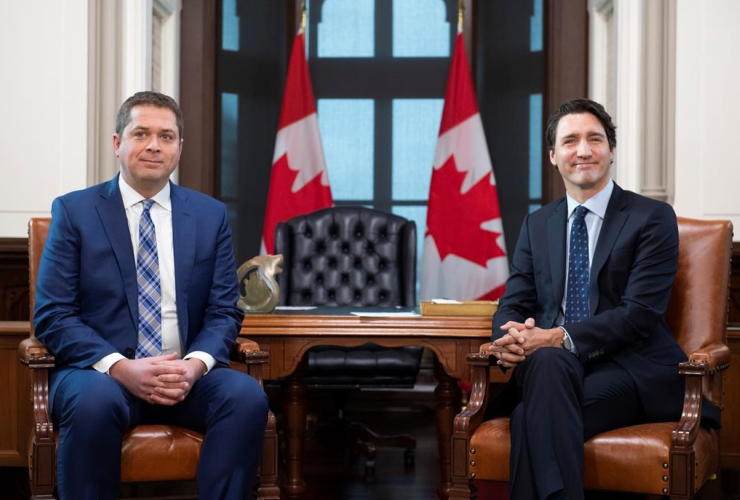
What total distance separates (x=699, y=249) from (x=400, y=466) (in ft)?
6.09

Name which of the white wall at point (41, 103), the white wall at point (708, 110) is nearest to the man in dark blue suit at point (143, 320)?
the white wall at point (41, 103)

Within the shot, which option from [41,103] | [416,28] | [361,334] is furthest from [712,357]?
[416,28]

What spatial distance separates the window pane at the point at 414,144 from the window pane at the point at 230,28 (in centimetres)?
107

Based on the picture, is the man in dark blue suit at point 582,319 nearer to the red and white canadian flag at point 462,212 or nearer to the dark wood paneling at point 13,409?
the dark wood paneling at point 13,409

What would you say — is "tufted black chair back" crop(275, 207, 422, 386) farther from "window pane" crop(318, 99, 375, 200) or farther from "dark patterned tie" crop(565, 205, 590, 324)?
"dark patterned tie" crop(565, 205, 590, 324)

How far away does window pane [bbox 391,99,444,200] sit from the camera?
5.95 metres

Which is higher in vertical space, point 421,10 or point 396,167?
point 421,10

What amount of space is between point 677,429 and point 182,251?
141 cm

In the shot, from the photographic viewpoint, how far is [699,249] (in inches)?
111

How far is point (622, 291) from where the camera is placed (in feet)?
8.85

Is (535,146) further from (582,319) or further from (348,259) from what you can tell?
(582,319)

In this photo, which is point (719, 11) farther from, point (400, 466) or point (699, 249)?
point (400, 466)

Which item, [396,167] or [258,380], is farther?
[396,167]

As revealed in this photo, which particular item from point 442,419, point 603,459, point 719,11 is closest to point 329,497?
point 442,419
